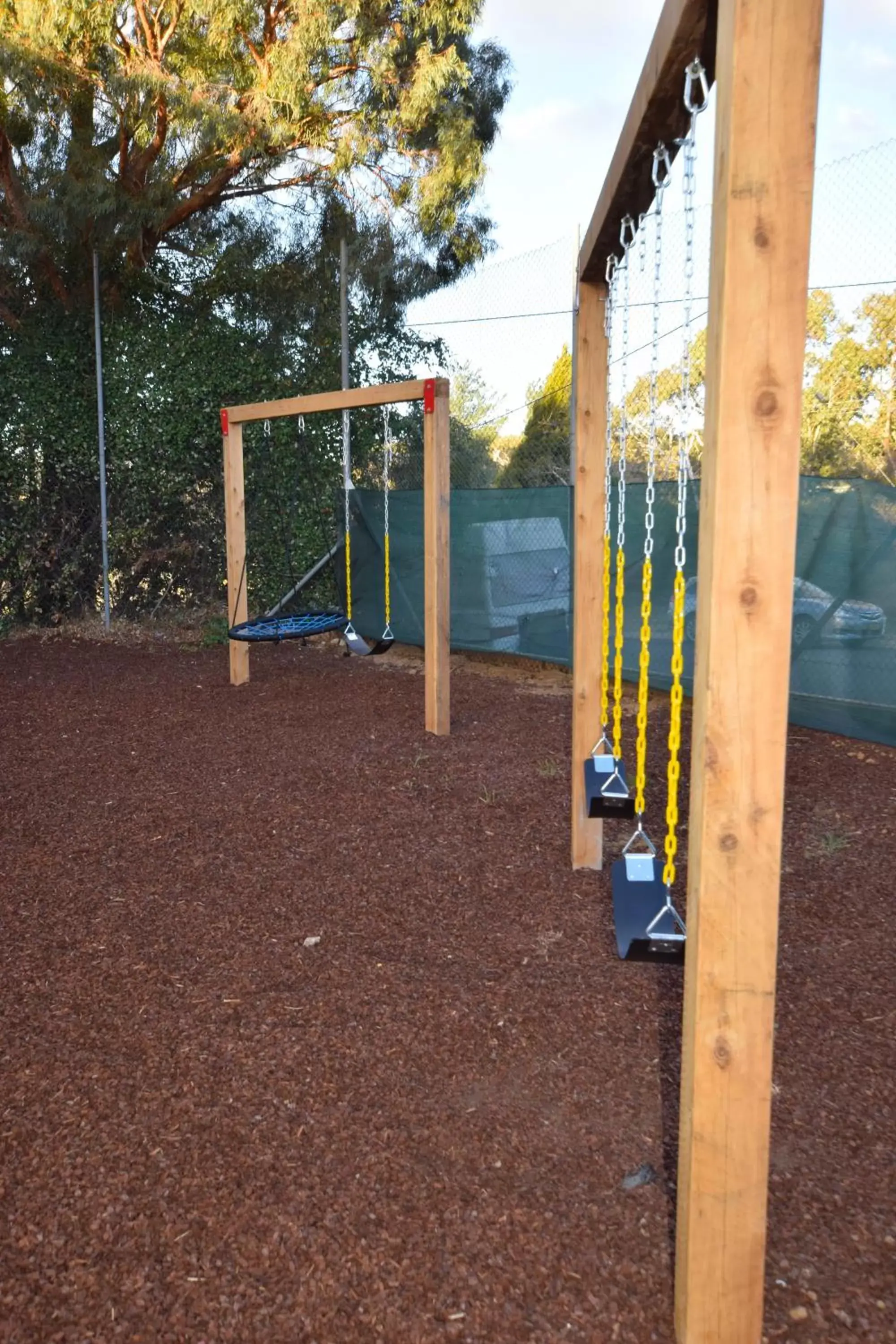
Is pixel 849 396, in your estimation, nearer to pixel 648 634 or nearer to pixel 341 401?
pixel 341 401

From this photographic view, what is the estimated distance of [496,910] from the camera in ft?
10.8

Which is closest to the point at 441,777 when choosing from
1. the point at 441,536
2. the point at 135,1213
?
the point at 441,536

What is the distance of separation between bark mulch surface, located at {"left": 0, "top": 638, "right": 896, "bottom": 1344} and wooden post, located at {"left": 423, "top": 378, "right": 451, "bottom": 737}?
3.59 ft

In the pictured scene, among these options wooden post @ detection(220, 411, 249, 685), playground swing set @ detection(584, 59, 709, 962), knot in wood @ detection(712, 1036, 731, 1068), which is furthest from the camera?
wooden post @ detection(220, 411, 249, 685)

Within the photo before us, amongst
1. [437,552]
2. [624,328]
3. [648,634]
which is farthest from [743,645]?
[437,552]

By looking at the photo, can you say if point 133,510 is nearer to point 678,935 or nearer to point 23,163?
point 23,163

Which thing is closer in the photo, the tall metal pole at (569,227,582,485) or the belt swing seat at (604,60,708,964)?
the belt swing seat at (604,60,708,964)

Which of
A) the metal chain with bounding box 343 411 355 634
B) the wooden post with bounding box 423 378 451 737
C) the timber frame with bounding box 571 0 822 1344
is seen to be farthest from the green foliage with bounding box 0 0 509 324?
the timber frame with bounding box 571 0 822 1344

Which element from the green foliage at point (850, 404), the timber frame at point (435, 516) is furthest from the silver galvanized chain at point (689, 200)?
the green foliage at point (850, 404)

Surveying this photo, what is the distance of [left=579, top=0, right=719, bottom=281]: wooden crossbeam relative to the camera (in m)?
1.77

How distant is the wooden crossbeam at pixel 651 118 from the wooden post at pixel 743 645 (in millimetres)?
384

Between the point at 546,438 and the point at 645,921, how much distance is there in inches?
282

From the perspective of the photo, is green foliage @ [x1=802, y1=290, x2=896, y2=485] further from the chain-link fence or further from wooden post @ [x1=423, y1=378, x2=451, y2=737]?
wooden post @ [x1=423, y1=378, x2=451, y2=737]

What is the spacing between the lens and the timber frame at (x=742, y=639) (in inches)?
54.0
